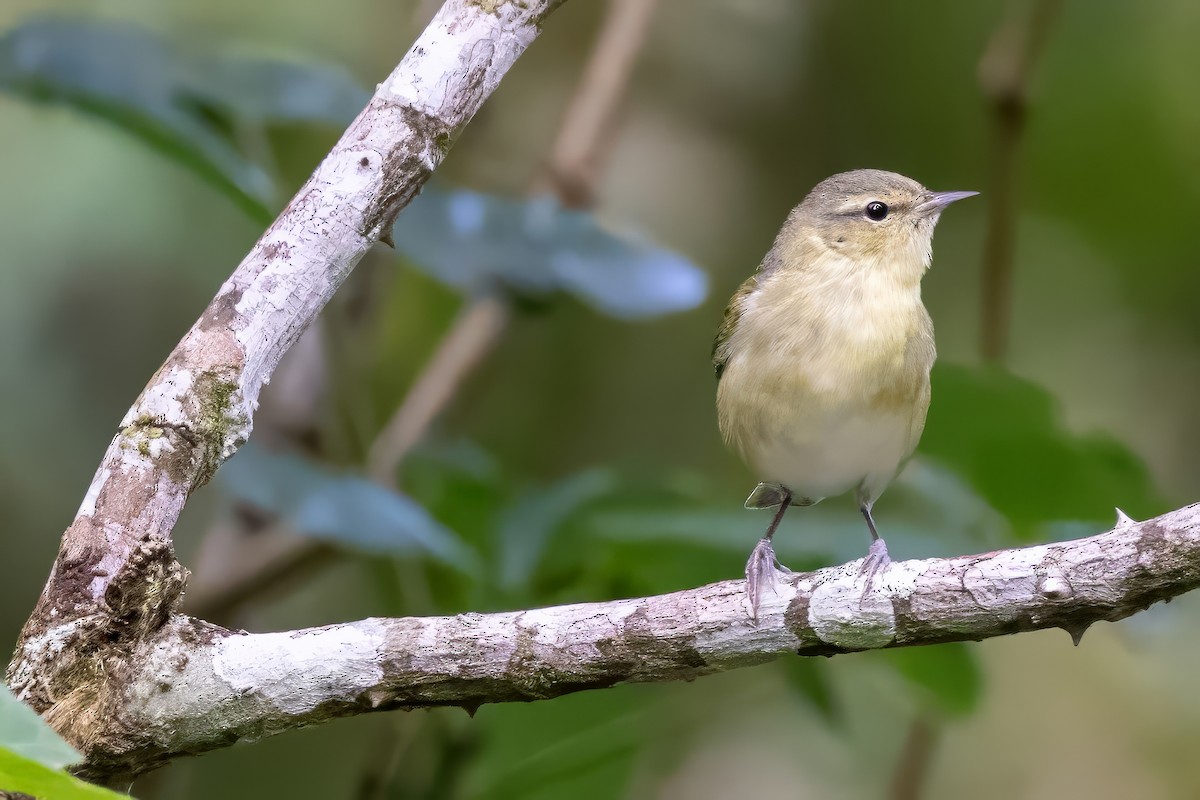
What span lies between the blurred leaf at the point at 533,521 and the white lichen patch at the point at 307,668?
5.02ft

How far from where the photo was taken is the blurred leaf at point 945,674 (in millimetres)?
3639

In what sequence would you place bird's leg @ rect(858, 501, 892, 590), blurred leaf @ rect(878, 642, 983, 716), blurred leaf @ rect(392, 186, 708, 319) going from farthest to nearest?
blurred leaf @ rect(392, 186, 708, 319), blurred leaf @ rect(878, 642, 983, 716), bird's leg @ rect(858, 501, 892, 590)

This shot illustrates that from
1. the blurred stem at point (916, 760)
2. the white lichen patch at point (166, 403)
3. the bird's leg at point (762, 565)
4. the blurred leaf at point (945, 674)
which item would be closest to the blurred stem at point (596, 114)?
the bird's leg at point (762, 565)

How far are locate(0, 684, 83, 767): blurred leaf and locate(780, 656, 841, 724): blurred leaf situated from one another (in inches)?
104

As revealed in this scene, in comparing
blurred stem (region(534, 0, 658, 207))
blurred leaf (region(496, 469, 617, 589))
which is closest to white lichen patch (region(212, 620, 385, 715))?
blurred leaf (region(496, 469, 617, 589))

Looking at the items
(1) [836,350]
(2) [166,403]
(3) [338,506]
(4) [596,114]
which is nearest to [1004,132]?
(1) [836,350]

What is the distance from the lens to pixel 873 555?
2898 mm

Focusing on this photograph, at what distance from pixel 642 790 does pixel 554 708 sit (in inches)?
77.5

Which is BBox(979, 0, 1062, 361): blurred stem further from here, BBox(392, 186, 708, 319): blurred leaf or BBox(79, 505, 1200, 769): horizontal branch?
BBox(79, 505, 1200, 769): horizontal branch

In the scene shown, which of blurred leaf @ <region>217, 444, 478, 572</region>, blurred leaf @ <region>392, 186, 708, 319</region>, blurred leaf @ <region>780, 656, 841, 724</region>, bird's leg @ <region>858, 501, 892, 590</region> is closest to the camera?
bird's leg @ <region>858, 501, 892, 590</region>

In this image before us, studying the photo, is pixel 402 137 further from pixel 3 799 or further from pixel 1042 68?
pixel 1042 68

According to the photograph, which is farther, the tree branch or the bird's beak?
the tree branch

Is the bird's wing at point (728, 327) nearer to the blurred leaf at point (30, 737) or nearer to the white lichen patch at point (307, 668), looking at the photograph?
the white lichen patch at point (307, 668)

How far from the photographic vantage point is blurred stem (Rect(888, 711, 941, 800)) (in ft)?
14.6
